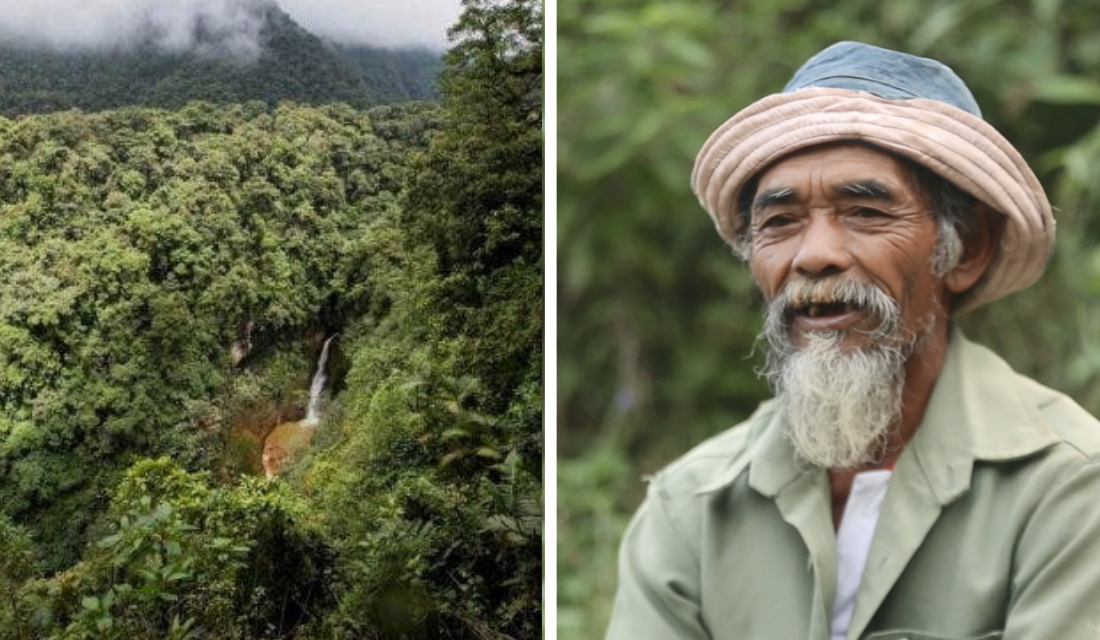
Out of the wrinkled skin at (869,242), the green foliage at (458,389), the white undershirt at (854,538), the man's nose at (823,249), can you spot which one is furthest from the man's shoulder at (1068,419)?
the green foliage at (458,389)

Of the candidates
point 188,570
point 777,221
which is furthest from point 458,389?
point 777,221

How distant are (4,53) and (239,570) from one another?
4.91 feet

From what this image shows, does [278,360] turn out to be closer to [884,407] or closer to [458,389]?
[458,389]

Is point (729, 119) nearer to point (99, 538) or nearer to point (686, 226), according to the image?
point (686, 226)

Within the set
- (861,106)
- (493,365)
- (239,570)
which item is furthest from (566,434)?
(861,106)

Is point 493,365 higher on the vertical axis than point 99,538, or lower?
higher

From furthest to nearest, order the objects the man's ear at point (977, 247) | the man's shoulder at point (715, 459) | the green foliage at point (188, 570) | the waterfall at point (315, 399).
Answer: the waterfall at point (315, 399), the green foliage at point (188, 570), the man's shoulder at point (715, 459), the man's ear at point (977, 247)

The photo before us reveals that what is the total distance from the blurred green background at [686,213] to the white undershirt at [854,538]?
38cm

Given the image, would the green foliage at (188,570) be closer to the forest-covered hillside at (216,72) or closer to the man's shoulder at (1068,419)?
the forest-covered hillside at (216,72)

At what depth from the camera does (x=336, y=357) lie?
372cm

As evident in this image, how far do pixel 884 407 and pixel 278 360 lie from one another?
1.66m

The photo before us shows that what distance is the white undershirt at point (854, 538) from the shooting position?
2.90 m

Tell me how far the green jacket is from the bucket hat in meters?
0.24

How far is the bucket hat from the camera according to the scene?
9.16 ft
